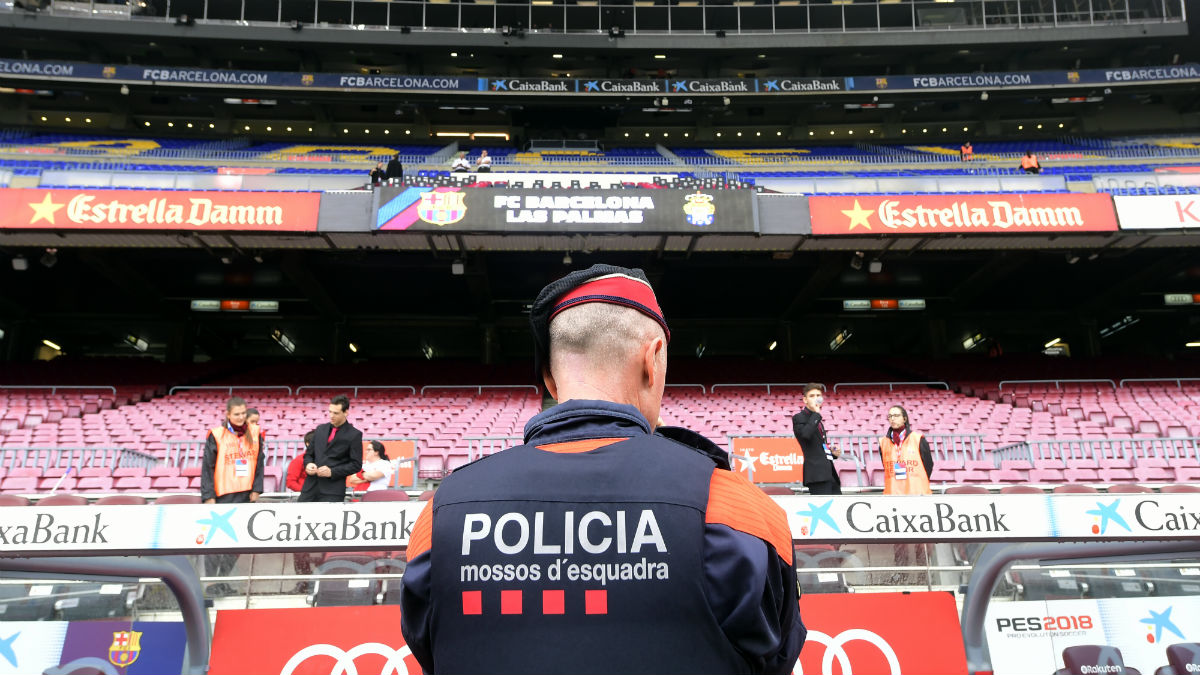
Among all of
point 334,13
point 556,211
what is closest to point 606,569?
point 556,211

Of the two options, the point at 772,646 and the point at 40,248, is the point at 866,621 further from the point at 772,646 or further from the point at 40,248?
the point at 40,248

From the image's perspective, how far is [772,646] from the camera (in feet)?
3.81

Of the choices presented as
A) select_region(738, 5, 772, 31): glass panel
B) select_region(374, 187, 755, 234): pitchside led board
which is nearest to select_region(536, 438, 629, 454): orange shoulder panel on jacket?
select_region(374, 187, 755, 234): pitchside led board

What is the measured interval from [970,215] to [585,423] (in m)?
16.2

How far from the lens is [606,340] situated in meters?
1.45

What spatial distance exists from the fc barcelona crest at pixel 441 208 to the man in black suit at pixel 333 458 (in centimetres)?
895

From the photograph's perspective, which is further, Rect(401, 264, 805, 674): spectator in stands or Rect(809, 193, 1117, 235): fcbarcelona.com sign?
Rect(809, 193, 1117, 235): fcbarcelona.com sign

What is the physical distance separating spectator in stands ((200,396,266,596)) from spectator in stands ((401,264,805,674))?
6.06m

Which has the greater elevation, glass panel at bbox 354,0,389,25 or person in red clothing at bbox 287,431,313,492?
glass panel at bbox 354,0,389,25

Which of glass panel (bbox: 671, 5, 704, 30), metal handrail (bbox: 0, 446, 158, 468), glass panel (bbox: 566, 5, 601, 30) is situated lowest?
metal handrail (bbox: 0, 446, 158, 468)

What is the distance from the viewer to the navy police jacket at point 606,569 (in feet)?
3.75

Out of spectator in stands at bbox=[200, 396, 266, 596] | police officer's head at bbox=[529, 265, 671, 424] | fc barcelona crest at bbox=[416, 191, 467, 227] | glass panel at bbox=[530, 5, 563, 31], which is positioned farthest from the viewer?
glass panel at bbox=[530, 5, 563, 31]

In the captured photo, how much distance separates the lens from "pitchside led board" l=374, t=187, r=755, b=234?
49.1 feet

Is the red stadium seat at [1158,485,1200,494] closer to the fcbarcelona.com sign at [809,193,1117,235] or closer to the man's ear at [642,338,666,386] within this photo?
the man's ear at [642,338,666,386]
